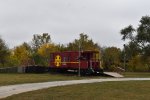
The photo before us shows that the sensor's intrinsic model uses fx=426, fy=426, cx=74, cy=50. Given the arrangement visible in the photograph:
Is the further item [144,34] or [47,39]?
[47,39]

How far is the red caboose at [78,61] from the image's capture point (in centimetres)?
5244

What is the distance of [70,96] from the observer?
70.4 feet

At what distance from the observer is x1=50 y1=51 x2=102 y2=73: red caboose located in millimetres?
52438

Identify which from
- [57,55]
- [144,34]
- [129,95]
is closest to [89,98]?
[129,95]

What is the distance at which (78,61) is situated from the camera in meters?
53.8

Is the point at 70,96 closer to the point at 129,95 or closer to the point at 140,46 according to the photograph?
the point at 129,95

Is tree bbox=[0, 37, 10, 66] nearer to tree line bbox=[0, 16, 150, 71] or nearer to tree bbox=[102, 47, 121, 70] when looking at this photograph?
tree line bbox=[0, 16, 150, 71]

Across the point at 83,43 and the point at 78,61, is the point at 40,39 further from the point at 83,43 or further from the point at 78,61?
the point at 78,61

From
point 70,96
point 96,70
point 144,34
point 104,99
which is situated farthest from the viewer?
point 144,34

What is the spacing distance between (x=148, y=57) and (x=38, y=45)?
6876cm

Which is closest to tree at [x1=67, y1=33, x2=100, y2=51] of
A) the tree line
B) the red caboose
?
the tree line

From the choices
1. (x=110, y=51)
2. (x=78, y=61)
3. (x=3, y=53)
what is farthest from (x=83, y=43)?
(x=78, y=61)

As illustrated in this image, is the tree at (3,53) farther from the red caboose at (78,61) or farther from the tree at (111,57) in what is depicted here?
the tree at (111,57)

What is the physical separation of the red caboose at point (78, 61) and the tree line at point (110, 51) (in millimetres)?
2689
